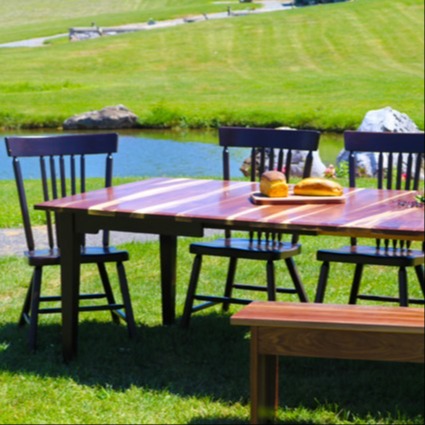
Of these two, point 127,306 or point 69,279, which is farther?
point 127,306

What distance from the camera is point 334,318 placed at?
158 inches

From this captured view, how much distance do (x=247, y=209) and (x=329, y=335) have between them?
1024 mm

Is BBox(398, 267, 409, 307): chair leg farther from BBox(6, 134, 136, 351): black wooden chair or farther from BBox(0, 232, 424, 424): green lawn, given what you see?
BBox(6, 134, 136, 351): black wooden chair

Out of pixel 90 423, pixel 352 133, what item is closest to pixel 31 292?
pixel 90 423

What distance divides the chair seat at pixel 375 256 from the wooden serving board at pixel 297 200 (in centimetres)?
43

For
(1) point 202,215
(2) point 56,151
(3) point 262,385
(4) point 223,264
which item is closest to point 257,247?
(1) point 202,215

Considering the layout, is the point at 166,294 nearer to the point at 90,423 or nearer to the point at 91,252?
the point at 91,252

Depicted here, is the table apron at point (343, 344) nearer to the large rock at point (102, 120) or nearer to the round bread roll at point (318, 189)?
the round bread roll at point (318, 189)

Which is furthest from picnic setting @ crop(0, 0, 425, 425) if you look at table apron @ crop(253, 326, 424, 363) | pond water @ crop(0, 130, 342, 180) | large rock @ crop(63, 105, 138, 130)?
large rock @ crop(63, 105, 138, 130)

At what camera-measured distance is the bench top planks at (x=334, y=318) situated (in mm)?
3885

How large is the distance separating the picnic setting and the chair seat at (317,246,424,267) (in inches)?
0.4

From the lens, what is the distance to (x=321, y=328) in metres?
3.94

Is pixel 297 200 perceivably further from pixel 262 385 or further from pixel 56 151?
pixel 56 151

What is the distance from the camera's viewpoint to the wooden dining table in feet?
14.6
